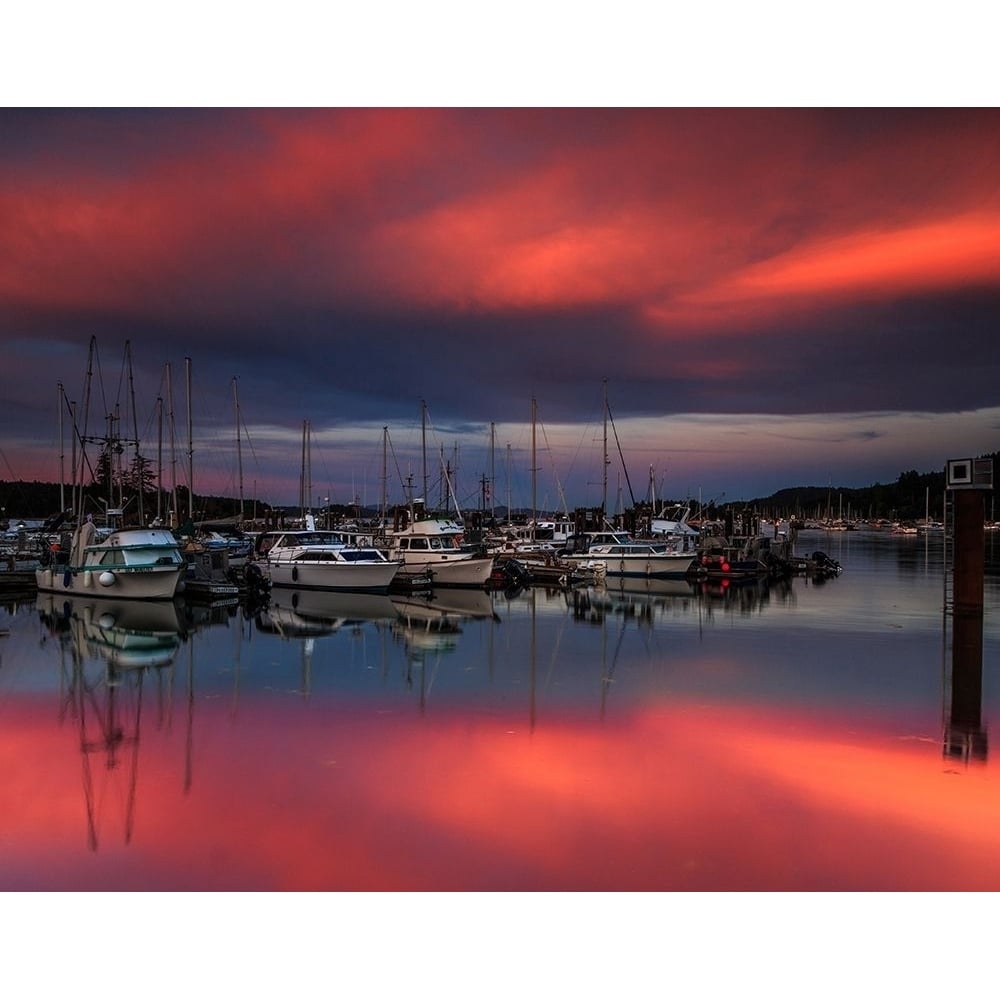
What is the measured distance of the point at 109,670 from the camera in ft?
47.5

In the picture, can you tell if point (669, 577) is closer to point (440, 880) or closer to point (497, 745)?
point (497, 745)

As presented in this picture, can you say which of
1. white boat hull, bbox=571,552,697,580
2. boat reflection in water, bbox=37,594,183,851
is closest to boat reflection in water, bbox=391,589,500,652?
boat reflection in water, bbox=37,594,183,851

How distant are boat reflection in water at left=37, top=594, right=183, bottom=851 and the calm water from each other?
0.22ft

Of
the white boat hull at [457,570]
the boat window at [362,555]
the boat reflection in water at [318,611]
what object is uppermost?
the boat window at [362,555]

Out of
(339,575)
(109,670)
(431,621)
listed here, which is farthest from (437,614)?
(109,670)

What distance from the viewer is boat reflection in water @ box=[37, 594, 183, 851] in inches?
330

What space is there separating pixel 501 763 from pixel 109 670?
344 inches

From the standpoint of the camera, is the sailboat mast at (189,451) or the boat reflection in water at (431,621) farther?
the sailboat mast at (189,451)

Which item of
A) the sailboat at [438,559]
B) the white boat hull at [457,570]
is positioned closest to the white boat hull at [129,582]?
the sailboat at [438,559]

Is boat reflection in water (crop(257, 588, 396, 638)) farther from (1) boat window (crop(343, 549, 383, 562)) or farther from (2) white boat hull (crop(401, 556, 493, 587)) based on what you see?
(2) white boat hull (crop(401, 556, 493, 587))

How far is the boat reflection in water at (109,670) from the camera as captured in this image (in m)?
8.38

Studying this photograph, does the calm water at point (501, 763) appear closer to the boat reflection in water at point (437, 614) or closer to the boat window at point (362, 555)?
the boat reflection in water at point (437, 614)

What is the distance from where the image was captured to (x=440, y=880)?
5.93 meters

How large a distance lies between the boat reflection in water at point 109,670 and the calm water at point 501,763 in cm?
7
